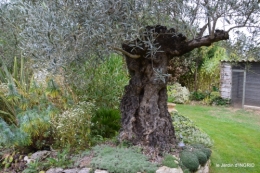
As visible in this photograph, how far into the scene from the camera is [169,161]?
3.66 metres

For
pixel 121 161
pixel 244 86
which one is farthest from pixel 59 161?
pixel 244 86

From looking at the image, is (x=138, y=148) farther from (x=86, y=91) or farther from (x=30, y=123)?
(x=86, y=91)

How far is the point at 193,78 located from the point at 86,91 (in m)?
9.40

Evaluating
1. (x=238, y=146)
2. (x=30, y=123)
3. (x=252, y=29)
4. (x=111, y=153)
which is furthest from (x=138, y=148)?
(x=238, y=146)

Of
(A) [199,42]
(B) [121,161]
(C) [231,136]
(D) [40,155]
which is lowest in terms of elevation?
(C) [231,136]

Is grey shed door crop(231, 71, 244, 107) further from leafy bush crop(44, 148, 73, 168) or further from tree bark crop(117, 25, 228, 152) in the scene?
leafy bush crop(44, 148, 73, 168)

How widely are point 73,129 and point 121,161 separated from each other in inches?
44.3

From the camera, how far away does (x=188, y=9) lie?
11.8 feet

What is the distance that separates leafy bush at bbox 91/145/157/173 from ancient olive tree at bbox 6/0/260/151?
348 mm

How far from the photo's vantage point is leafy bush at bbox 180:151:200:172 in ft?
12.5

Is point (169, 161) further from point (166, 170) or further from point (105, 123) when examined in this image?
point (105, 123)

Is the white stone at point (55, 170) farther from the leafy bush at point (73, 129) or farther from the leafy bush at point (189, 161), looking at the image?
the leafy bush at point (189, 161)

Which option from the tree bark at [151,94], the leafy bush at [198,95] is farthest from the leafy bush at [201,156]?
the leafy bush at [198,95]

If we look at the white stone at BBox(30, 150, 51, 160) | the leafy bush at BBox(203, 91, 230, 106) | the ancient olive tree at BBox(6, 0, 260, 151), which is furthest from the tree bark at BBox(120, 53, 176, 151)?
the leafy bush at BBox(203, 91, 230, 106)
